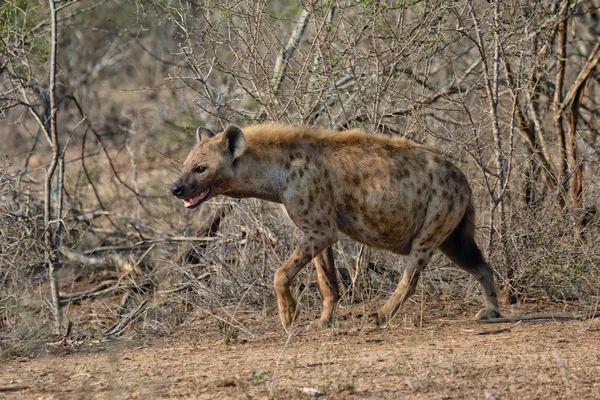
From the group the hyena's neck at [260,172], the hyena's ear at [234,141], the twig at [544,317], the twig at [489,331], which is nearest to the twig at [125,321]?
the hyena's neck at [260,172]

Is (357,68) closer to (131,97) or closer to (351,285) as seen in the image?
(351,285)

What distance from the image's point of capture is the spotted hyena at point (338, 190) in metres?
5.72

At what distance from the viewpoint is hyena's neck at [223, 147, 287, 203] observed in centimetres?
579

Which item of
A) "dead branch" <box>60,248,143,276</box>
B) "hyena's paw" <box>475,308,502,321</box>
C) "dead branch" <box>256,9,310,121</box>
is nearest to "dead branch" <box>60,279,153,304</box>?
"dead branch" <box>60,248,143,276</box>

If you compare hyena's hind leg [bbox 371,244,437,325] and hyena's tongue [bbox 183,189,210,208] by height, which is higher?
hyena's tongue [bbox 183,189,210,208]

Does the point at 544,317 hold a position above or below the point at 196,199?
below

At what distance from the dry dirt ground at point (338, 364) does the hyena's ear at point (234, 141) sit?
1.13m

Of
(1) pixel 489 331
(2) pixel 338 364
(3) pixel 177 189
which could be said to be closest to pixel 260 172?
(3) pixel 177 189

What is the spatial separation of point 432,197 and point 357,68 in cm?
A: 168

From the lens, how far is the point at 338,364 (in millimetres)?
4824

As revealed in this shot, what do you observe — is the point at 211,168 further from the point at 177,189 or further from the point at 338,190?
the point at 338,190

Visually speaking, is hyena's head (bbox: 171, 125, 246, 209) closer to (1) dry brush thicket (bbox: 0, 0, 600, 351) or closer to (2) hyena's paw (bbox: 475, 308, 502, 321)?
(1) dry brush thicket (bbox: 0, 0, 600, 351)

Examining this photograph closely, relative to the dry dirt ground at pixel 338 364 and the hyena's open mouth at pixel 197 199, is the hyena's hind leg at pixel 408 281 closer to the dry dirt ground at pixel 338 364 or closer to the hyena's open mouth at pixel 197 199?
the dry dirt ground at pixel 338 364

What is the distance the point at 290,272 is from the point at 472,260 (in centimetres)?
132
